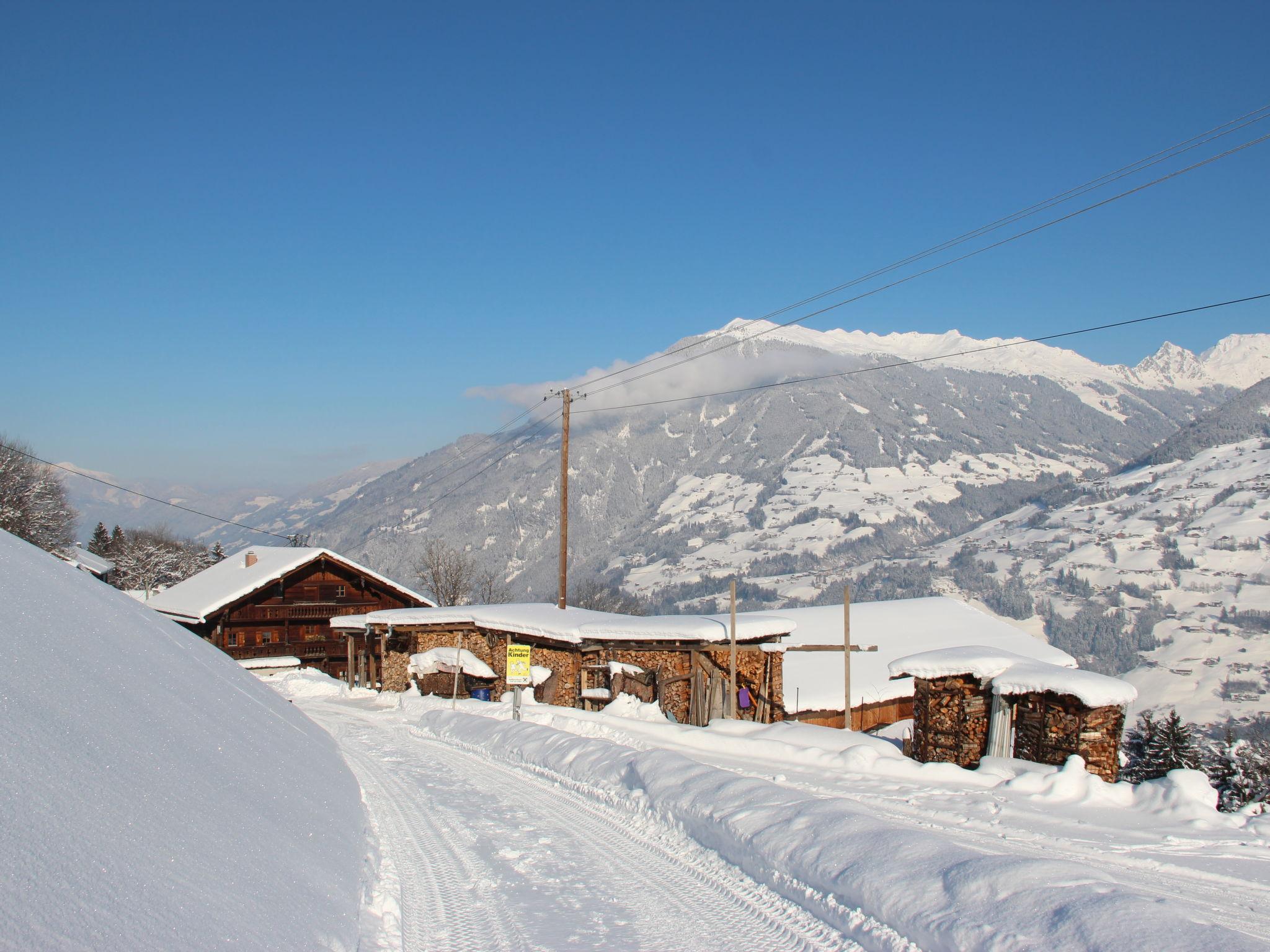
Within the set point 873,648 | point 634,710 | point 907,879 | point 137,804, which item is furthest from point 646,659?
point 137,804

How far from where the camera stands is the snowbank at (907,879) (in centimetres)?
543

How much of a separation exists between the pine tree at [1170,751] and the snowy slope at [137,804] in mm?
28252

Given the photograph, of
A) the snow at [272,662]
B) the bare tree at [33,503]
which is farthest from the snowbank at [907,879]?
the bare tree at [33,503]

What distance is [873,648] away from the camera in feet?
86.8

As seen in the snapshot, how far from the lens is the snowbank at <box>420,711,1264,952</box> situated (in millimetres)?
5434

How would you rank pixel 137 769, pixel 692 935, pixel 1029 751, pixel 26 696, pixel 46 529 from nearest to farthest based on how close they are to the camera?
pixel 26 696
pixel 137 769
pixel 692 935
pixel 1029 751
pixel 46 529

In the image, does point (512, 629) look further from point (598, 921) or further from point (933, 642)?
point (933, 642)

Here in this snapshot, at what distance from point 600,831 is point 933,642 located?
38.6 m

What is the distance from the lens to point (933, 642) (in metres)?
44.8

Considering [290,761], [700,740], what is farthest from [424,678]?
[290,761]

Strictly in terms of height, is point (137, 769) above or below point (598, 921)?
above

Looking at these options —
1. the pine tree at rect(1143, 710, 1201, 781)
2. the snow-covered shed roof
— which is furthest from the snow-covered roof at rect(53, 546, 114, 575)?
the pine tree at rect(1143, 710, 1201, 781)

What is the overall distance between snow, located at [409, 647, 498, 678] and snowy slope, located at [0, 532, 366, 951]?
67.9ft

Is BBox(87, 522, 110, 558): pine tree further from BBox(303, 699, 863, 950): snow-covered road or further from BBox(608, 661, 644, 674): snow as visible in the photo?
BBox(303, 699, 863, 950): snow-covered road
